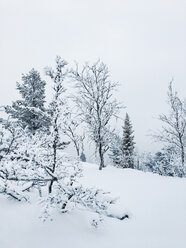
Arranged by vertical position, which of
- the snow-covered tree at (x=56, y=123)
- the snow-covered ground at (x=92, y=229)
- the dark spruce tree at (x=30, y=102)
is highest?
the dark spruce tree at (x=30, y=102)

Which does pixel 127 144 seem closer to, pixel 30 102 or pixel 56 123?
pixel 30 102

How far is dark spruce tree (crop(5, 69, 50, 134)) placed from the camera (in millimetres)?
17766

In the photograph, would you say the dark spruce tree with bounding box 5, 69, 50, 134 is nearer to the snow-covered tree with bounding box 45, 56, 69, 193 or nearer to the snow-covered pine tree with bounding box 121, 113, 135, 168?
the snow-covered tree with bounding box 45, 56, 69, 193

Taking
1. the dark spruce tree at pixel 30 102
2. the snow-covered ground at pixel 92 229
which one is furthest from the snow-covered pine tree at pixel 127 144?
the snow-covered ground at pixel 92 229

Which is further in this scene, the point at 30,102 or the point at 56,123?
the point at 30,102

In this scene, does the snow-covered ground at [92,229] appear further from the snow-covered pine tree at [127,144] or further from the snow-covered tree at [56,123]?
the snow-covered pine tree at [127,144]

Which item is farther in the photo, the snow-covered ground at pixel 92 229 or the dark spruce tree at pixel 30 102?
the dark spruce tree at pixel 30 102

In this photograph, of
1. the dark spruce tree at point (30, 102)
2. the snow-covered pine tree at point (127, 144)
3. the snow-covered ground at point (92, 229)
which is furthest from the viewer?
the snow-covered pine tree at point (127, 144)

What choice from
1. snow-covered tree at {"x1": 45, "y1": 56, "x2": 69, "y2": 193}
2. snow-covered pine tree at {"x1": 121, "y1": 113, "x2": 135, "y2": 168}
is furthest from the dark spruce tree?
snow-covered pine tree at {"x1": 121, "y1": 113, "x2": 135, "y2": 168}

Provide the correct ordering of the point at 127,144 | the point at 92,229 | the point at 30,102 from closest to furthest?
1. the point at 92,229
2. the point at 30,102
3. the point at 127,144

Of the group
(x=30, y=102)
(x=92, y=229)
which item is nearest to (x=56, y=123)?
(x=92, y=229)

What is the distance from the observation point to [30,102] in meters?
18.4

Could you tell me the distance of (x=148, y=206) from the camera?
613 centimetres

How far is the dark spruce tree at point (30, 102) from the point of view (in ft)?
58.3
